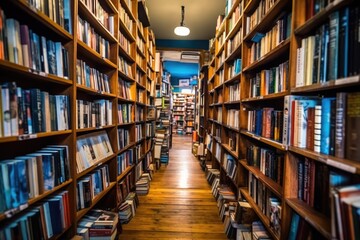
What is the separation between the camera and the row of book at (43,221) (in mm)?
967

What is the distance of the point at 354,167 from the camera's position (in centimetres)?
77

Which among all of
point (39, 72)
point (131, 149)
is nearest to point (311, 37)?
point (39, 72)

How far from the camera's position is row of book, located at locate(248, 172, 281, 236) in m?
1.37

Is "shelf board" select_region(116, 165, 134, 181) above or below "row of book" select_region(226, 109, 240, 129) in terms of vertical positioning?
below

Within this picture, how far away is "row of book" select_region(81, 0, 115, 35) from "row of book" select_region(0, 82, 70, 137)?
801 millimetres

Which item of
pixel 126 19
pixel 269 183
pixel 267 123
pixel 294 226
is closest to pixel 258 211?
pixel 269 183

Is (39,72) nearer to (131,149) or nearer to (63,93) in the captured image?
(63,93)

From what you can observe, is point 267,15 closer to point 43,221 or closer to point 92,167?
point 92,167

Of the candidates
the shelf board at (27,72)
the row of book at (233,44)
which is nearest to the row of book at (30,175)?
the shelf board at (27,72)

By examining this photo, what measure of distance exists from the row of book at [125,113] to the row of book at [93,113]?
12.8 inches

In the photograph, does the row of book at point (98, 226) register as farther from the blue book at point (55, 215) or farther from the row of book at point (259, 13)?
the row of book at point (259, 13)

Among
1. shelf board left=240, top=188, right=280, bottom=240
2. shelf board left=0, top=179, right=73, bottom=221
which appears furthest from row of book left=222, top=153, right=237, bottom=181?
shelf board left=0, top=179, right=73, bottom=221

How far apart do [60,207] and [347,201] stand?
1390mm

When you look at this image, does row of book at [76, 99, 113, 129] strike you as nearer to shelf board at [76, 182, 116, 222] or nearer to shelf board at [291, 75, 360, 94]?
shelf board at [76, 182, 116, 222]
